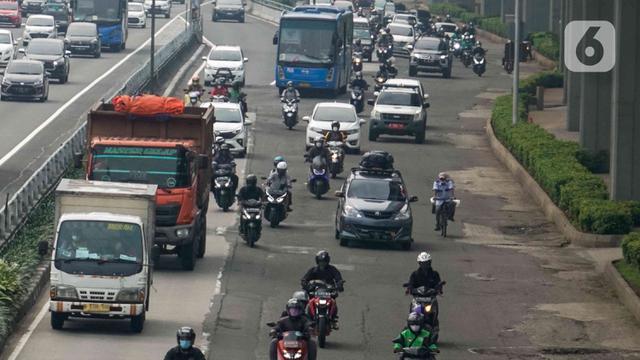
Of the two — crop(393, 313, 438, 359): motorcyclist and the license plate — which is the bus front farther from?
crop(393, 313, 438, 359): motorcyclist

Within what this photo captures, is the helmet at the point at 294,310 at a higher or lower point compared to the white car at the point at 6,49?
lower

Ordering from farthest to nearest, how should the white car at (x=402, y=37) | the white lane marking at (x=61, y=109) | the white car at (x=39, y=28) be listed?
the white car at (x=402, y=37), the white car at (x=39, y=28), the white lane marking at (x=61, y=109)

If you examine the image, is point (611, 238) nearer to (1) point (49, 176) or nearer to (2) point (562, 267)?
(2) point (562, 267)

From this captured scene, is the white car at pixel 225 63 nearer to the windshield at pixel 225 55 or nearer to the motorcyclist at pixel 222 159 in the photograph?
the windshield at pixel 225 55

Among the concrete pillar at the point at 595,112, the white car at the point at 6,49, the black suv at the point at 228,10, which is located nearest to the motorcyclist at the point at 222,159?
the concrete pillar at the point at 595,112

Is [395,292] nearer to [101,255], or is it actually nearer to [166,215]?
[166,215]

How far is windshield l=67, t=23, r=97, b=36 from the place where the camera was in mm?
83188

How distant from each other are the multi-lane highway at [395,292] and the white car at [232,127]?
2.20 feet

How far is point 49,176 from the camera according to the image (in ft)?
131

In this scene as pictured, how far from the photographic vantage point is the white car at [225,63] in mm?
72625

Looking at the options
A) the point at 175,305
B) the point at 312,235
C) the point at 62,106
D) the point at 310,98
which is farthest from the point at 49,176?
the point at 310,98

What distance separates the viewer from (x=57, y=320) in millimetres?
27500

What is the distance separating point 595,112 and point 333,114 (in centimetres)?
749

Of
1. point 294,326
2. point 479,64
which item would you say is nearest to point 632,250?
point 294,326
